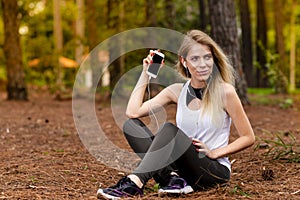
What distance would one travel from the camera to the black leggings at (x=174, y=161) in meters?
3.51

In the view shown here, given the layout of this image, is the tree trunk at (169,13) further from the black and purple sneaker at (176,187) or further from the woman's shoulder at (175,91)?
the black and purple sneaker at (176,187)

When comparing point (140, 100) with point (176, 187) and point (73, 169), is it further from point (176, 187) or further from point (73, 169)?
point (73, 169)

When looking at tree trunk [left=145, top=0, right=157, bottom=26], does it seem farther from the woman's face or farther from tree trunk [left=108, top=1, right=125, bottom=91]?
the woman's face

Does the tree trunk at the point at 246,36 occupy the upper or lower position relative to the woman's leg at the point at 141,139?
lower

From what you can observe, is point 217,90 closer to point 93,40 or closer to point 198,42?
point 198,42

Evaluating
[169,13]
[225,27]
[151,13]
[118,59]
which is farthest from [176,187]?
[169,13]

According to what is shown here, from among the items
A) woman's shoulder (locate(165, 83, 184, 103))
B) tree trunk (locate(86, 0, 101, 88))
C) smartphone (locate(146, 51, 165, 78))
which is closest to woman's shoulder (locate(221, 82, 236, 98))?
woman's shoulder (locate(165, 83, 184, 103))

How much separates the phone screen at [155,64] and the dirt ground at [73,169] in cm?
80

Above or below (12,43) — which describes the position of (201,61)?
above

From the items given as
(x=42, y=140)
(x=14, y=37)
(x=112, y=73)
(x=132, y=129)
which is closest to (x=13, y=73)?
(x=14, y=37)

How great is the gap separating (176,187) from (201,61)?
0.82m

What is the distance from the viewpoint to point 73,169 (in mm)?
4551

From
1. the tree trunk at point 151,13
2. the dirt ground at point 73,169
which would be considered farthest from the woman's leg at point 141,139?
the tree trunk at point 151,13

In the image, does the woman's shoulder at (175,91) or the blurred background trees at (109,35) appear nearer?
the woman's shoulder at (175,91)
